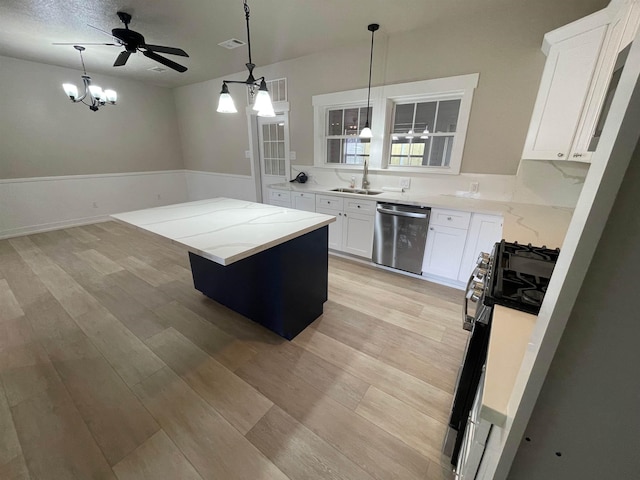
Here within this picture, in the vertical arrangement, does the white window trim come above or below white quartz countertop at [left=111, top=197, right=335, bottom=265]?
above

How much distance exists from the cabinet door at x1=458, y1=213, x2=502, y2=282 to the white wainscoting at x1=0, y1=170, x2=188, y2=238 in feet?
21.2

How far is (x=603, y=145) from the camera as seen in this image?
0.35 metres

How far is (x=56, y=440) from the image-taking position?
1.33 metres

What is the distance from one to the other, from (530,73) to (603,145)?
2.99 meters

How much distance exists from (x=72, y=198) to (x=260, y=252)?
5271 mm

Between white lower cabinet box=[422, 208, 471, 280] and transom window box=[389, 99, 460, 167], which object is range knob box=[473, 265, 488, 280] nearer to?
white lower cabinet box=[422, 208, 471, 280]

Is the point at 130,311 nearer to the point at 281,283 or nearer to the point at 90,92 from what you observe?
the point at 281,283

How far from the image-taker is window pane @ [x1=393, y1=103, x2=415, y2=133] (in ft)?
10.6

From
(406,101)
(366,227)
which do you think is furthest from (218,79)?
(366,227)

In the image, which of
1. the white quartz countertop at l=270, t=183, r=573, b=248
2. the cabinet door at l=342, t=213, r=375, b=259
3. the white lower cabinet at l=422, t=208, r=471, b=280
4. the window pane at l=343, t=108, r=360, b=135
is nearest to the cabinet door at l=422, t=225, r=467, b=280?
the white lower cabinet at l=422, t=208, r=471, b=280

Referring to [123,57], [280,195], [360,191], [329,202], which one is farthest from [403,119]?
[123,57]

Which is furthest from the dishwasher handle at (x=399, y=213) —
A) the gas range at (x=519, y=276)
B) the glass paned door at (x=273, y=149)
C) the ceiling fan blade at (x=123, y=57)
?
the ceiling fan blade at (x=123, y=57)

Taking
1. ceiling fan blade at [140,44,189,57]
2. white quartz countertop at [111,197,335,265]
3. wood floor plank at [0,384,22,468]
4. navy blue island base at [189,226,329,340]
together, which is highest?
ceiling fan blade at [140,44,189,57]

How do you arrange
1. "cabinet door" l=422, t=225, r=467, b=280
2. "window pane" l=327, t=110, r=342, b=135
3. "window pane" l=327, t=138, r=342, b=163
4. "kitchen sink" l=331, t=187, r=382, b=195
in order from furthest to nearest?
"window pane" l=327, t=138, r=342, b=163
"window pane" l=327, t=110, r=342, b=135
"kitchen sink" l=331, t=187, r=382, b=195
"cabinet door" l=422, t=225, r=467, b=280
